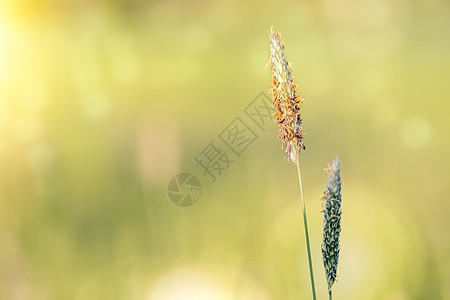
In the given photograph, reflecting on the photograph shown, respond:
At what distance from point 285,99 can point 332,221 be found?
37 cm

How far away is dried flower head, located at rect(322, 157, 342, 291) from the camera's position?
1415mm

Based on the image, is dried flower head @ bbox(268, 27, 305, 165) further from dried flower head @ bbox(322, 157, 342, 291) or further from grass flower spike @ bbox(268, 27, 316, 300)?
dried flower head @ bbox(322, 157, 342, 291)

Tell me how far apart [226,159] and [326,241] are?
1.29 metres

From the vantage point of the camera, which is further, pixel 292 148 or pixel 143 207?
pixel 143 207

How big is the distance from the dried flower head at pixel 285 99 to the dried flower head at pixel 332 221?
4.5 inches

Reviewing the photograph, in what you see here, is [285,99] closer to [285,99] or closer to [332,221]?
[285,99]

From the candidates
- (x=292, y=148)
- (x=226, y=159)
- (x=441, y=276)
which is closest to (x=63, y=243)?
(x=226, y=159)

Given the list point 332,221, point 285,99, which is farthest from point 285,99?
point 332,221

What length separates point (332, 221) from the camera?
1422mm

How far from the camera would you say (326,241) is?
1440mm

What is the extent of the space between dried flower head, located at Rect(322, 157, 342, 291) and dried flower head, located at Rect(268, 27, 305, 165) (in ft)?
0.38

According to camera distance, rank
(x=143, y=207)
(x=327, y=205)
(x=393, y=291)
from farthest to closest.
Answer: (x=143, y=207) < (x=393, y=291) < (x=327, y=205)

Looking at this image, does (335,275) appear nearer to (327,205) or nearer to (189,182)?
(327,205)

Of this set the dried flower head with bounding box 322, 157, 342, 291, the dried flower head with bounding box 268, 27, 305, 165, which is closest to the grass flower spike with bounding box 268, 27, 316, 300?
the dried flower head with bounding box 268, 27, 305, 165
